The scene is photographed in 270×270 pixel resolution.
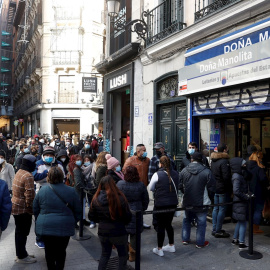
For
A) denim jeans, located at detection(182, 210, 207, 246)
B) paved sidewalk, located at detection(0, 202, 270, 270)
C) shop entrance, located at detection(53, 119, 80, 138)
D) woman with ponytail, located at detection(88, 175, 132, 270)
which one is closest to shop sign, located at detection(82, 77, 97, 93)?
shop entrance, located at detection(53, 119, 80, 138)

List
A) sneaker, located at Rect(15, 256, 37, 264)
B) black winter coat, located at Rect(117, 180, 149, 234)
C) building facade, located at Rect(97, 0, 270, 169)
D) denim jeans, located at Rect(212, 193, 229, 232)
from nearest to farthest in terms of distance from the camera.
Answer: black winter coat, located at Rect(117, 180, 149, 234) < sneaker, located at Rect(15, 256, 37, 264) < denim jeans, located at Rect(212, 193, 229, 232) < building facade, located at Rect(97, 0, 270, 169)

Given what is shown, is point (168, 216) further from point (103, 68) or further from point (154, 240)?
point (103, 68)

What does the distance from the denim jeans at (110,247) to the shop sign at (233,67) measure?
421 centimetres

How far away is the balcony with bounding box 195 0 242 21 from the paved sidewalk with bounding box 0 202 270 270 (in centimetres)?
504

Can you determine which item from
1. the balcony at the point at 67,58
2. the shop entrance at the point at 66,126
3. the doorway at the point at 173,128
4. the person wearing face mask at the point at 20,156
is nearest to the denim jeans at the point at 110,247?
the person wearing face mask at the point at 20,156

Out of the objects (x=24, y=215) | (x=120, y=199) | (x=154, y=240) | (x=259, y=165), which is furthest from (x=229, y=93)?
(x=24, y=215)

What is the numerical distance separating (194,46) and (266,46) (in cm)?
259

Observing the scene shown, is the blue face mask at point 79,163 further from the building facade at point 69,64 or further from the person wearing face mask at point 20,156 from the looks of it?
the building facade at point 69,64

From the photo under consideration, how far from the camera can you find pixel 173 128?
31.4 ft

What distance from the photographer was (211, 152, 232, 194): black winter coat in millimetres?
6137

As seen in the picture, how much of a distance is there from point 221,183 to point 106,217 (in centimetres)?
312

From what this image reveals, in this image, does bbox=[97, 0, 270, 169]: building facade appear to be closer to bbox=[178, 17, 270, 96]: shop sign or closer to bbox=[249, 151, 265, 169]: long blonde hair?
bbox=[178, 17, 270, 96]: shop sign

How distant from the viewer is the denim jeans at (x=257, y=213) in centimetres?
603

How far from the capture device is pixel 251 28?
637cm
